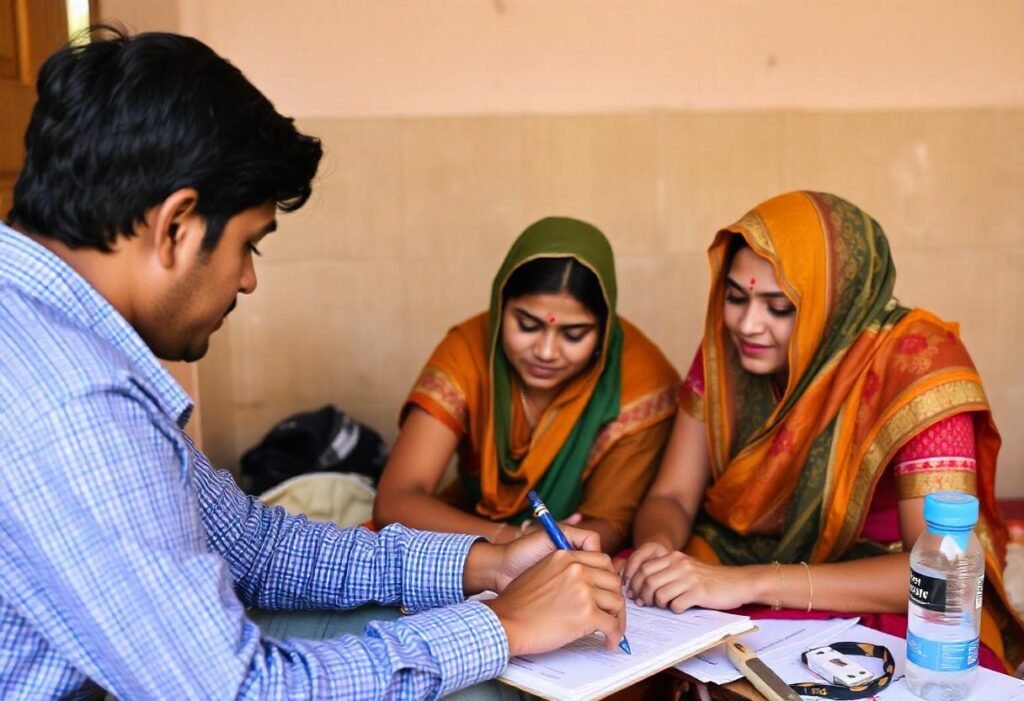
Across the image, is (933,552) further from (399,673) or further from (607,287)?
(607,287)

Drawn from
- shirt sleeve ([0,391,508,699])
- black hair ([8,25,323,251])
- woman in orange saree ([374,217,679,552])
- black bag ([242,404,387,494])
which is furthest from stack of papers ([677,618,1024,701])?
black bag ([242,404,387,494])

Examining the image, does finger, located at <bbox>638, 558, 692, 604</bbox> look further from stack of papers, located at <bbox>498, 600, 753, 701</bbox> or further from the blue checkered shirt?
the blue checkered shirt

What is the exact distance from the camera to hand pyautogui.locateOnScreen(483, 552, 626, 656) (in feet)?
4.35

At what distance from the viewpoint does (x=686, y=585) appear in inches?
67.6

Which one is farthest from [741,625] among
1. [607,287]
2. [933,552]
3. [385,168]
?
[385,168]

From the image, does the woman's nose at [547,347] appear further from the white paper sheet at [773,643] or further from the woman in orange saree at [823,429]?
the white paper sheet at [773,643]

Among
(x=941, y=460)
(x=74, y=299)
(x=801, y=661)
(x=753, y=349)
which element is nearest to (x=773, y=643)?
(x=801, y=661)

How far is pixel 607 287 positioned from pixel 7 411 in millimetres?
1560

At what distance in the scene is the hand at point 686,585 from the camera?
1.70 metres

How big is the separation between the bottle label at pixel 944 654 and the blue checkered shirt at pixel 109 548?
0.60 m

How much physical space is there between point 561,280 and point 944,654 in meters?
1.22

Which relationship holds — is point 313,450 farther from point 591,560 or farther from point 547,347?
point 591,560

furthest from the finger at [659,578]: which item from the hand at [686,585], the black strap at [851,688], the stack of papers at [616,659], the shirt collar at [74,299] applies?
the shirt collar at [74,299]

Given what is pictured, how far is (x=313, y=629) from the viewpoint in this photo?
1559mm
